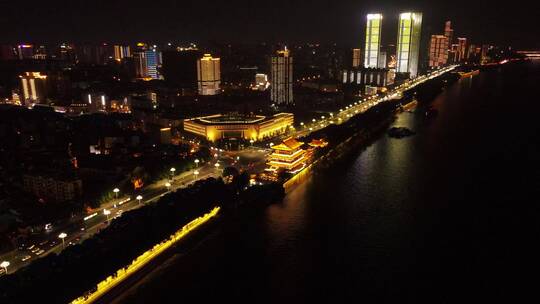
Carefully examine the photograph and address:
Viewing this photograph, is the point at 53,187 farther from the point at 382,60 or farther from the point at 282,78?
the point at 382,60

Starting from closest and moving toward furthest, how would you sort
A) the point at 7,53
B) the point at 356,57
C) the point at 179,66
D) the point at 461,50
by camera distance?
the point at 179,66
the point at 7,53
the point at 356,57
the point at 461,50

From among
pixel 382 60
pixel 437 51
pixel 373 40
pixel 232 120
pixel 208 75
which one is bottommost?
pixel 232 120

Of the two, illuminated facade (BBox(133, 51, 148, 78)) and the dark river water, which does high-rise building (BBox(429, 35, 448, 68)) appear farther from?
the dark river water

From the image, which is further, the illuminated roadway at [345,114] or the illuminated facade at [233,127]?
the illuminated roadway at [345,114]

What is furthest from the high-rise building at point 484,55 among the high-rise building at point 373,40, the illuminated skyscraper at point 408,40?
the high-rise building at point 373,40

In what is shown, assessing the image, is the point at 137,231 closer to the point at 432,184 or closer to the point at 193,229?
the point at 193,229

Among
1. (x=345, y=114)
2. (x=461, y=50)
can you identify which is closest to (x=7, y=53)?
(x=345, y=114)

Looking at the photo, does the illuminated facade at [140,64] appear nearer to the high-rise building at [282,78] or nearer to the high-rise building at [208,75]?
the high-rise building at [208,75]

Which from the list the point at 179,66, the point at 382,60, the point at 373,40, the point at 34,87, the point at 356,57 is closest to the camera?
the point at 34,87
